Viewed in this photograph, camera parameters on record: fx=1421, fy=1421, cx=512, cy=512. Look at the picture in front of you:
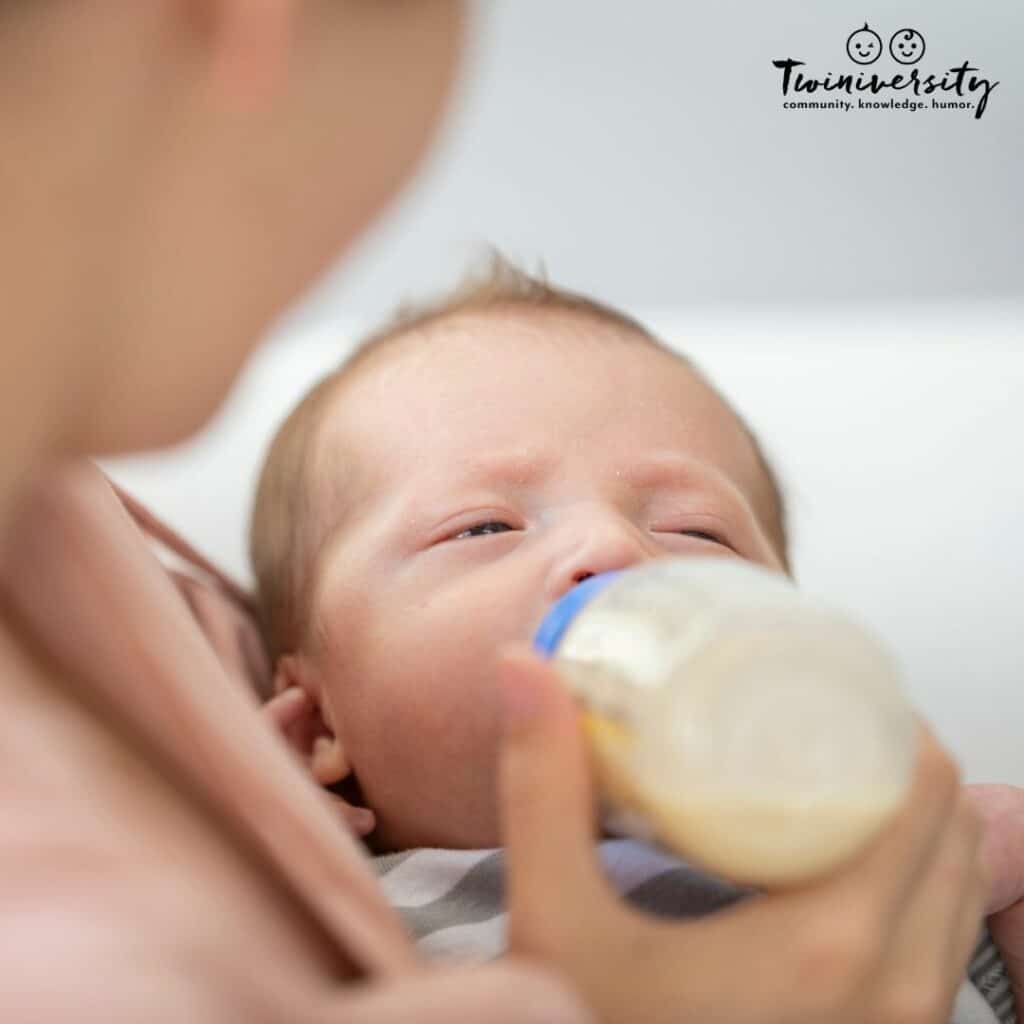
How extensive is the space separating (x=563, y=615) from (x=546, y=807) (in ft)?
0.49

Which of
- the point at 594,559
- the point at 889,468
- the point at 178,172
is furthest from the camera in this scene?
the point at 889,468

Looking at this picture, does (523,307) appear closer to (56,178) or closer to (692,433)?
(692,433)

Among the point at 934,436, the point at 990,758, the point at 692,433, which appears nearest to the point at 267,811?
the point at 692,433

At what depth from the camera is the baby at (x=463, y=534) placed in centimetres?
87

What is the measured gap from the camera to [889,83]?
174 cm

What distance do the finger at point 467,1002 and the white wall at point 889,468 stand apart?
85cm

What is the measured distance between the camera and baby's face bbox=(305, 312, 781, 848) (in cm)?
88

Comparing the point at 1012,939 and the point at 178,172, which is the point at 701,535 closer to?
the point at 1012,939

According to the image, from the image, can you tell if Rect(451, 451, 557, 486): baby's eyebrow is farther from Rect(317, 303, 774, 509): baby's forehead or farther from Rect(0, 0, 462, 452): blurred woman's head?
Rect(0, 0, 462, 452): blurred woman's head

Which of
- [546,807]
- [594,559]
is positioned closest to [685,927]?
[546,807]

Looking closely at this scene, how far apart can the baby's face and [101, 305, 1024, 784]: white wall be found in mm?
361

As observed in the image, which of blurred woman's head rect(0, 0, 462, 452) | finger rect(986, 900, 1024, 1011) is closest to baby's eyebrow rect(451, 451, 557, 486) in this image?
blurred woman's head rect(0, 0, 462, 452)

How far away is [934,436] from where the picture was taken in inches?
60.6

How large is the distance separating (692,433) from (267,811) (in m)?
0.54
